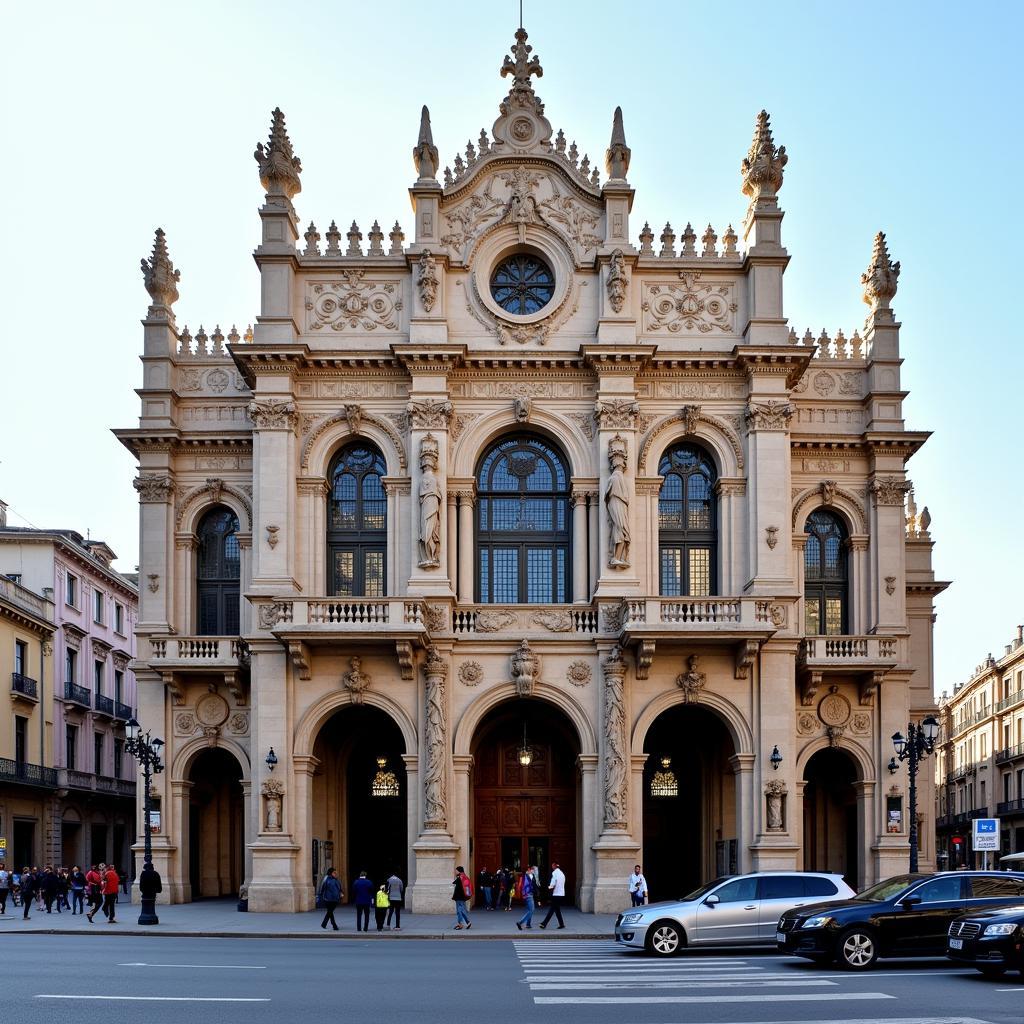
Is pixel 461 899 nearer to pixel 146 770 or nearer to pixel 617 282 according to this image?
pixel 146 770

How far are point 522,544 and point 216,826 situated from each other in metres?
14.7

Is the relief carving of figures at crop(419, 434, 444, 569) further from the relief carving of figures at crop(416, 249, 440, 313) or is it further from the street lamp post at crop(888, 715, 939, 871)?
the street lamp post at crop(888, 715, 939, 871)

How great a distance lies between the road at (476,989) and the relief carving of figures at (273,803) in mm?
11582

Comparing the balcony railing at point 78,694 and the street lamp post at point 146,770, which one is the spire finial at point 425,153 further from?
the balcony railing at point 78,694

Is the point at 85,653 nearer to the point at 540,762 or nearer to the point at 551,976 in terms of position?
the point at 540,762

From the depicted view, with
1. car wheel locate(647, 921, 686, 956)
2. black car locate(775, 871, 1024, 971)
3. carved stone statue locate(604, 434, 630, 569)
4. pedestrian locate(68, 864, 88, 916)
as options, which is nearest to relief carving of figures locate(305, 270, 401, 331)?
carved stone statue locate(604, 434, 630, 569)

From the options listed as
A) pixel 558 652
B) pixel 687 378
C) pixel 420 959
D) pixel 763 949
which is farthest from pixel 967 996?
pixel 687 378

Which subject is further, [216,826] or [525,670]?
[216,826]

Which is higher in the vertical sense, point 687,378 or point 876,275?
point 876,275

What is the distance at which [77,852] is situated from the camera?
215ft

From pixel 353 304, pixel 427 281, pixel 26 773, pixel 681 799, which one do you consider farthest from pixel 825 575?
pixel 26 773

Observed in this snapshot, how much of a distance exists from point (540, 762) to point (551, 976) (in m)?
22.1

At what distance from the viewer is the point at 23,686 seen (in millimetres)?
59312

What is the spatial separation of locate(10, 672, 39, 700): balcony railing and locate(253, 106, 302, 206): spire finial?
86.7 ft
